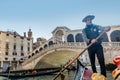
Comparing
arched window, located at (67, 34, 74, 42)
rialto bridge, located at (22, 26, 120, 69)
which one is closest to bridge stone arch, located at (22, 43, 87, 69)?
rialto bridge, located at (22, 26, 120, 69)

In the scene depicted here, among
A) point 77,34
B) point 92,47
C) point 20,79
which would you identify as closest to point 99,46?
point 92,47

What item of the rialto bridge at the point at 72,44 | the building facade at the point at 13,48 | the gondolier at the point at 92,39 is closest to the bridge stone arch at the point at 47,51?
the rialto bridge at the point at 72,44

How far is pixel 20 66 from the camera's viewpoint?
3091 centimetres

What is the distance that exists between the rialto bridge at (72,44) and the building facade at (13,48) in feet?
9.37

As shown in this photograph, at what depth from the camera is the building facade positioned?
108 feet

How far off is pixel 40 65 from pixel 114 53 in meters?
12.2

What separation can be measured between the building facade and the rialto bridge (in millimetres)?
2857

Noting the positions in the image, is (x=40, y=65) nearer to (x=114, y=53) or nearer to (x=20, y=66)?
(x=20, y=66)

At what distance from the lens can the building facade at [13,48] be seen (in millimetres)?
32875

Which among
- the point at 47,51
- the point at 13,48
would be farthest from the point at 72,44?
the point at 13,48

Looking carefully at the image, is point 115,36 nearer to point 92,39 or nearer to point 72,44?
point 72,44

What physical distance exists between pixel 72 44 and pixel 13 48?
39.8 feet

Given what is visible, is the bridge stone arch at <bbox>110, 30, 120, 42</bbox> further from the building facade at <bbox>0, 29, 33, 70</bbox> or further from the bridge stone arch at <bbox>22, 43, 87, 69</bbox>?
the building facade at <bbox>0, 29, 33, 70</bbox>

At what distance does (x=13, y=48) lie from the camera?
114ft
